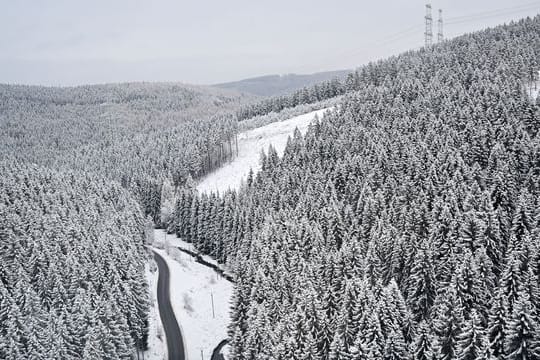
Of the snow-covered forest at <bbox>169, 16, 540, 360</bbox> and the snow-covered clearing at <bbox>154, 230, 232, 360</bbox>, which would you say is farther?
the snow-covered clearing at <bbox>154, 230, 232, 360</bbox>

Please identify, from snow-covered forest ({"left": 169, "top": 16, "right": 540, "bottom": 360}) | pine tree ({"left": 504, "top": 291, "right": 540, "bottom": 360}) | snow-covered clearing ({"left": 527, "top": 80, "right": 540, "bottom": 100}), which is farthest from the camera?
snow-covered clearing ({"left": 527, "top": 80, "right": 540, "bottom": 100})

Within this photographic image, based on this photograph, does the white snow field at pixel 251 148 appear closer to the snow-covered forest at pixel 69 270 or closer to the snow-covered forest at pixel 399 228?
the snow-covered forest at pixel 399 228

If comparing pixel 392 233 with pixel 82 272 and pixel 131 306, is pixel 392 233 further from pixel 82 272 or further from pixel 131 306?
pixel 82 272

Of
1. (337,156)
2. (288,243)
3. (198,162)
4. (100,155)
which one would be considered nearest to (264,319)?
(288,243)

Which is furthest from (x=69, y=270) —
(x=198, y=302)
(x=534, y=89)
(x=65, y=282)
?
(x=534, y=89)

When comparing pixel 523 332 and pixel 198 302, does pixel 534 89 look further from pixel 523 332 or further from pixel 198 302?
pixel 198 302

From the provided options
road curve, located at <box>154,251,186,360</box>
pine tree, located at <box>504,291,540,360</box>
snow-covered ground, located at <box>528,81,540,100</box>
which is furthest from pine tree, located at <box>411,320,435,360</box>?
snow-covered ground, located at <box>528,81,540,100</box>

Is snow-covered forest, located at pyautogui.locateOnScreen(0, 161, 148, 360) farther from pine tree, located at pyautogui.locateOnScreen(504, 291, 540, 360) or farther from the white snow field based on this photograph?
the white snow field
